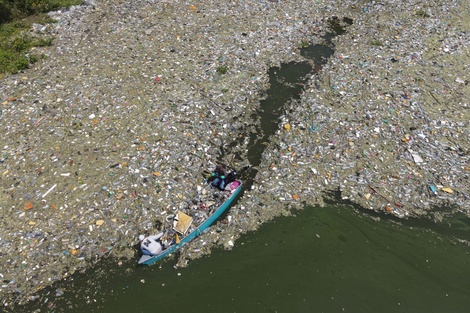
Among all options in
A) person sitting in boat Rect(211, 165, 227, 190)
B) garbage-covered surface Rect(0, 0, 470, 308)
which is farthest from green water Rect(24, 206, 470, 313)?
person sitting in boat Rect(211, 165, 227, 190)

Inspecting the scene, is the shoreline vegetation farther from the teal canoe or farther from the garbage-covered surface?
the teal canoe

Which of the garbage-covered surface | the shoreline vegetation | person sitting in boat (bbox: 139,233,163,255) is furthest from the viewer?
the shoreline vegetation

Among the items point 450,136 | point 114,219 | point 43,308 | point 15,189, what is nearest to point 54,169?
point 15,189

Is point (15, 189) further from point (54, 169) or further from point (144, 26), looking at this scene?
point (144, 26)

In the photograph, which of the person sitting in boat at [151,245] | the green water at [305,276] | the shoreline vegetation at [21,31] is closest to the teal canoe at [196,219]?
the person sitting in boat at [151,245]

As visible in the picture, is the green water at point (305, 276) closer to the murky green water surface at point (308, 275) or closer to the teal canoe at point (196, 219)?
the murky green water surface at point (308, 275)

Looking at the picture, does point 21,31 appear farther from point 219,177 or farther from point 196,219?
point 196,219
